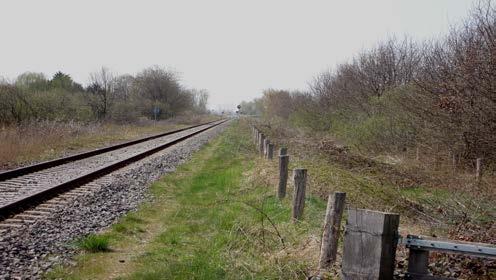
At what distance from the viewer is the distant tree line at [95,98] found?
96.7 ft

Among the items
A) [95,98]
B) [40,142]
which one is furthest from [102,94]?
[40,142]

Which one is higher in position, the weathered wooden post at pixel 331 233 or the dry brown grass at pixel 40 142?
the weathered wooden post at pixel 331 233

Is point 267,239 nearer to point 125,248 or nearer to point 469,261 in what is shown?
point 125,248

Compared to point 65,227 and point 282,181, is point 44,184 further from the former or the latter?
point 282,181

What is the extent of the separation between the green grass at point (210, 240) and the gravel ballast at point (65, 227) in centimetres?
31

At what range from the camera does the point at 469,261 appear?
4.43 m

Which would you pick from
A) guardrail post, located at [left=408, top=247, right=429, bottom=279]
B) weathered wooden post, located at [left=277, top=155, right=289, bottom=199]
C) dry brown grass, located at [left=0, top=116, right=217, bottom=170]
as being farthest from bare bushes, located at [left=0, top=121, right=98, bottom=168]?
guardrail post, located at [left=408, top=247, right=429, bottom=279]

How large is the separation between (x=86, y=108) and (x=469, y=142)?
3829 centimetres

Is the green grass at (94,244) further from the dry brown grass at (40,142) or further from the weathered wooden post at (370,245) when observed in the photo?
the dry brown grass at (40,142)

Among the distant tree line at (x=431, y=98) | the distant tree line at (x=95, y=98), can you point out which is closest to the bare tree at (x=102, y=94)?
the distant tree line at (x=95, y=98)

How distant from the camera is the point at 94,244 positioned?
5973mm

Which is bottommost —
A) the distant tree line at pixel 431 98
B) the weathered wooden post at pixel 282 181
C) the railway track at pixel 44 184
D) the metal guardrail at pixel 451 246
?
the railway track at pixel 44 184

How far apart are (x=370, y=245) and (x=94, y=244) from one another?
4024mm

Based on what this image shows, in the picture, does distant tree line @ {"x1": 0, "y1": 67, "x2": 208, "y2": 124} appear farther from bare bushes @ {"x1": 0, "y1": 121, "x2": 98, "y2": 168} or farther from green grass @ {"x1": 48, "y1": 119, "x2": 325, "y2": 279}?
green grass @ {"x1": 48, "y1": 119, "x2": 325, "y2": 279}
